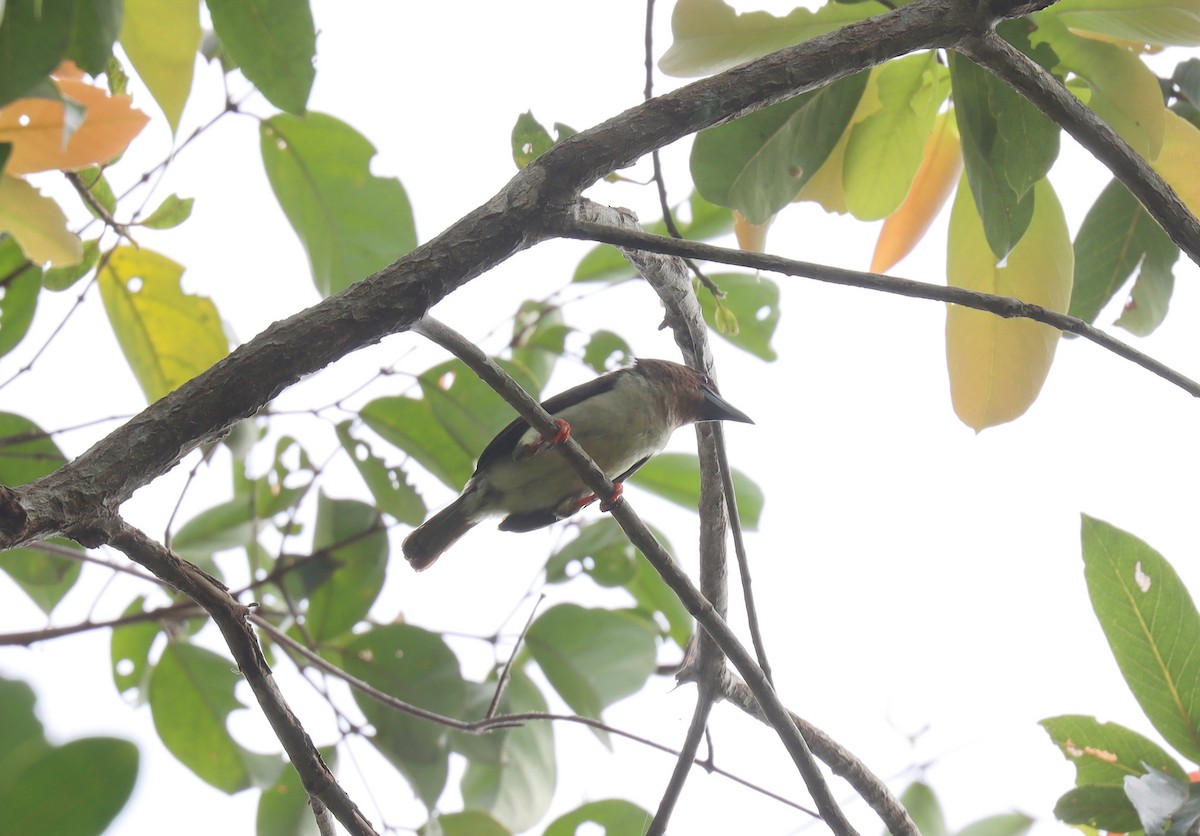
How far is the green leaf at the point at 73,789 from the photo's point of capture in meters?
1.33

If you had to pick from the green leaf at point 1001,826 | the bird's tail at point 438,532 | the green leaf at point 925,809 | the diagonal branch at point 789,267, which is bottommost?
the green leaf at point 1001,826

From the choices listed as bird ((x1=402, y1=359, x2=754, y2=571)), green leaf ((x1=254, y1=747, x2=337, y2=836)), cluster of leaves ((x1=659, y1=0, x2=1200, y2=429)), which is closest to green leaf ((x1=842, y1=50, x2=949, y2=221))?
cluster of leaves ((x1=659, y1=0, x2=1200, y2=429))

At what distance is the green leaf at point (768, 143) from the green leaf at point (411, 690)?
Answer: 59.4 inches

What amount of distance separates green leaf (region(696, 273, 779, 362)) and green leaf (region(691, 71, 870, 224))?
1050mm

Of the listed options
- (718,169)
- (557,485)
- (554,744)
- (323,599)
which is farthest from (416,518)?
(718,169)

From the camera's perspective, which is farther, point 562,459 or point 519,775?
point 562,459

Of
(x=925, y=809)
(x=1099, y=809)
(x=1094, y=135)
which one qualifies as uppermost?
(x=1094, y=135)

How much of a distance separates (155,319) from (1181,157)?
266cm

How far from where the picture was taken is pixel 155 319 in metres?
2.64

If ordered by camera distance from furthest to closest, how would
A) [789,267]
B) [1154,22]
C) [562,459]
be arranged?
[562,459], [1154,22], [789,267]

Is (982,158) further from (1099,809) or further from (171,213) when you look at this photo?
(171,213)

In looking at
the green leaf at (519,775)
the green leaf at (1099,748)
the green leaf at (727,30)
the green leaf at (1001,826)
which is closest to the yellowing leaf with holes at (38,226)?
the green leaf at (727,30)

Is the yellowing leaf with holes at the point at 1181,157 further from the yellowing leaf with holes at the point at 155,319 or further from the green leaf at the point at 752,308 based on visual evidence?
the yellowing leaf with holes at the point at 155,319

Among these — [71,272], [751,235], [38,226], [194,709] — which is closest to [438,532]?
A: [194,709]
